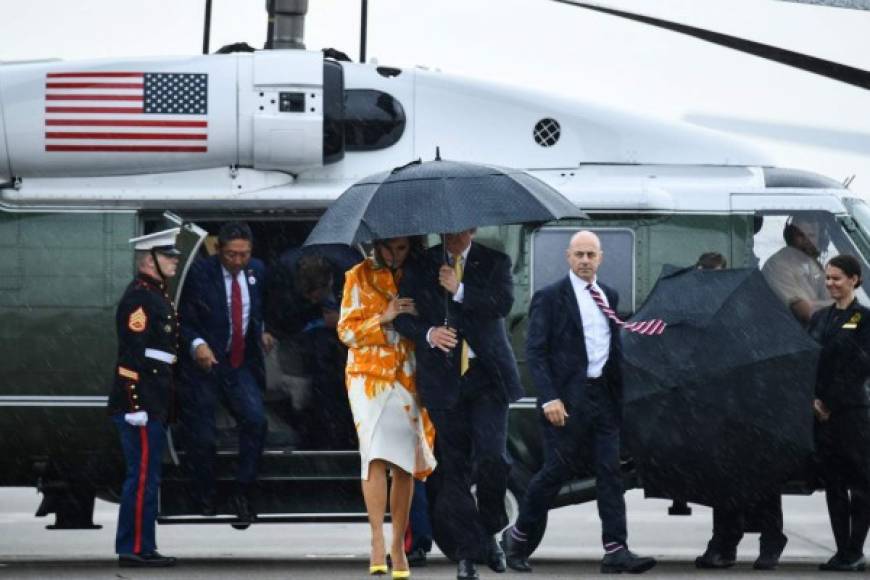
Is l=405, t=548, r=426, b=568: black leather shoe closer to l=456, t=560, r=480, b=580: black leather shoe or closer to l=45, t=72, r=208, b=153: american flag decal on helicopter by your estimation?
l=456, t=560, r=480, b=580: black leather shoe

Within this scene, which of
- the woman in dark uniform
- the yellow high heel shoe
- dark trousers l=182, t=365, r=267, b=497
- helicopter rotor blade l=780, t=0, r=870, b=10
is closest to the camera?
helicopter rotor blade l=780, t=0, r=870, b=10

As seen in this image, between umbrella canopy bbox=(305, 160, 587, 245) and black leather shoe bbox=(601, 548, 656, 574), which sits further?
black leather shoe bbox=(601, 548, 656, 574)

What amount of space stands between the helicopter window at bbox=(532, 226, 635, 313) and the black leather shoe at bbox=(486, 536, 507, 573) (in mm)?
2149

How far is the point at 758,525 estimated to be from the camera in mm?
11250

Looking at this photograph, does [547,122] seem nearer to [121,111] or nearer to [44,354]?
[121,111]

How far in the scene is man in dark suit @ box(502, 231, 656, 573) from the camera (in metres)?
10.6

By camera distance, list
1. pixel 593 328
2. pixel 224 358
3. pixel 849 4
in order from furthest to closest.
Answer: pixel 224 358
pixel 593 328
pixel 849 4

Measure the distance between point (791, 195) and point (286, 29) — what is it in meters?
3.33

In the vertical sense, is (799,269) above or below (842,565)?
above

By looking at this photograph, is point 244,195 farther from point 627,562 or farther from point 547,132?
point 627,562

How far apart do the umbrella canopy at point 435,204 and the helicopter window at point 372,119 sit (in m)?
2.21

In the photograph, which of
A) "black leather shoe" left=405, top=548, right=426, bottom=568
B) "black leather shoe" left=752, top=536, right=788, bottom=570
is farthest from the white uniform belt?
"black leather shoe" left=752, top=536, right=788, bottom=570

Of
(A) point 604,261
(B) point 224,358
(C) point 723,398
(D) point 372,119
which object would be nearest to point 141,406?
(B) point 224,358

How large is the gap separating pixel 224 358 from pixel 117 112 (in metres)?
1.62
